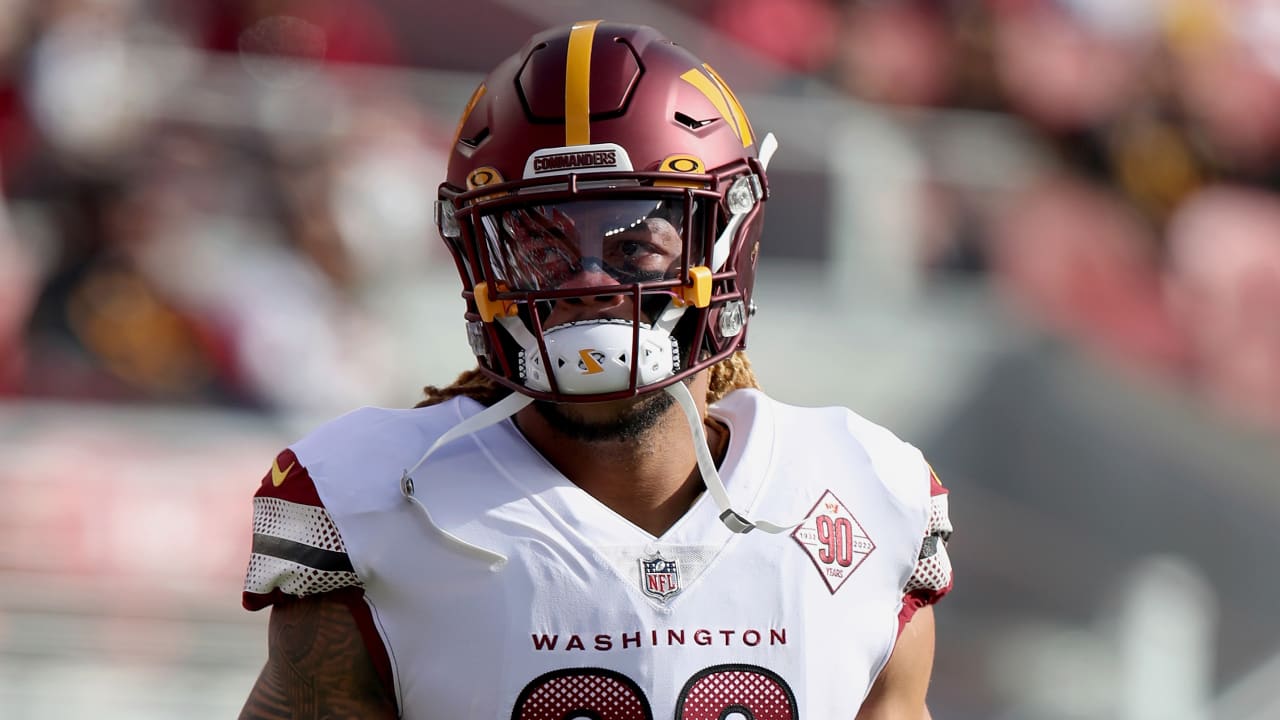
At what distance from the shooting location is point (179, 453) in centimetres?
450

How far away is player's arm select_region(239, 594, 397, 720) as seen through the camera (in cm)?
181

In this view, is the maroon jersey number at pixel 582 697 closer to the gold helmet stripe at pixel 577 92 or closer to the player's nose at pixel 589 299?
the player's nose at pixel 589 299

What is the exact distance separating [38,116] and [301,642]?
373cm

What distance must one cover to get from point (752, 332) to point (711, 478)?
11.2 ft

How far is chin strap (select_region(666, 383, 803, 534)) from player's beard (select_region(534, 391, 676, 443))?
29mm

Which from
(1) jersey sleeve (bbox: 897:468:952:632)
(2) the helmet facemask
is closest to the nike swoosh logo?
(2) the helmet facemask

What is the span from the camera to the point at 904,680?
198cm

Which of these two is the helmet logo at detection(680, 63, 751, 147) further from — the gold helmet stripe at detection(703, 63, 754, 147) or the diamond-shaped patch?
the diamond-shaped patch

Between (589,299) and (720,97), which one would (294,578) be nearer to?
(589,299)

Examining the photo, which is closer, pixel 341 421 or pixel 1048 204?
pixel 341 421

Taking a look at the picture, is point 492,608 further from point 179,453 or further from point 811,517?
point 179,453

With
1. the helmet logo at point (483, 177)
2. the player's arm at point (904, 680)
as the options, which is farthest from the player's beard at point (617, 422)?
the player's arm at point (904, 680)

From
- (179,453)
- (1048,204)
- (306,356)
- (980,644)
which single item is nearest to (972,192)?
(1048,204)

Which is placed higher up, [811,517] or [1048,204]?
[1048,204]
